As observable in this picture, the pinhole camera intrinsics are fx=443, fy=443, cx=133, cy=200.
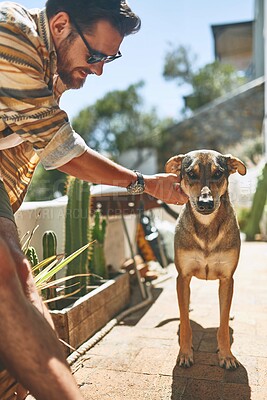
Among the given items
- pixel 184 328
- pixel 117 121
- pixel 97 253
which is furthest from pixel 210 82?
pixel 184 328

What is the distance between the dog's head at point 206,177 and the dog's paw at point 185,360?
0.91 meters

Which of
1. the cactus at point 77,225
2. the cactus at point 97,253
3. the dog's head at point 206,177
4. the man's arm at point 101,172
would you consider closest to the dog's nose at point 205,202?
the dog's head at point 206,177

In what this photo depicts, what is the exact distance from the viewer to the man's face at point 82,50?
1841mm

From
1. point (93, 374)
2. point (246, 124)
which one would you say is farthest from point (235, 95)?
point (93, 374)

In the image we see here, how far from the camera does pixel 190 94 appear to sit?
78.3ft

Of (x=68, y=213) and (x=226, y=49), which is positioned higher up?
(x=226, y=49)

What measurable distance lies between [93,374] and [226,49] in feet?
88.6

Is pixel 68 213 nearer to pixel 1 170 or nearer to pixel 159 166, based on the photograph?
pixel 1 170

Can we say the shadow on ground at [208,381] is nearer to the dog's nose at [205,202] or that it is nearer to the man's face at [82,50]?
the dog's nose at [205,202]

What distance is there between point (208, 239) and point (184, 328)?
58cm

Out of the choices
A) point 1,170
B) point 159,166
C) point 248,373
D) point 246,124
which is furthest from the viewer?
point 159,166

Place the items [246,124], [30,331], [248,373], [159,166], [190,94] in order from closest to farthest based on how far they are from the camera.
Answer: [30,331]
[248,373]
[246,124]
[159,166]
[190,94]

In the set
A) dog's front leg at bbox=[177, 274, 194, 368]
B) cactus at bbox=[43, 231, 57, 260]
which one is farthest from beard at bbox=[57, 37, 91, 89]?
dog's front leg at bbox=[177, 274, 194, 368]

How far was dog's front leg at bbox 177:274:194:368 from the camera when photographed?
2723mm
